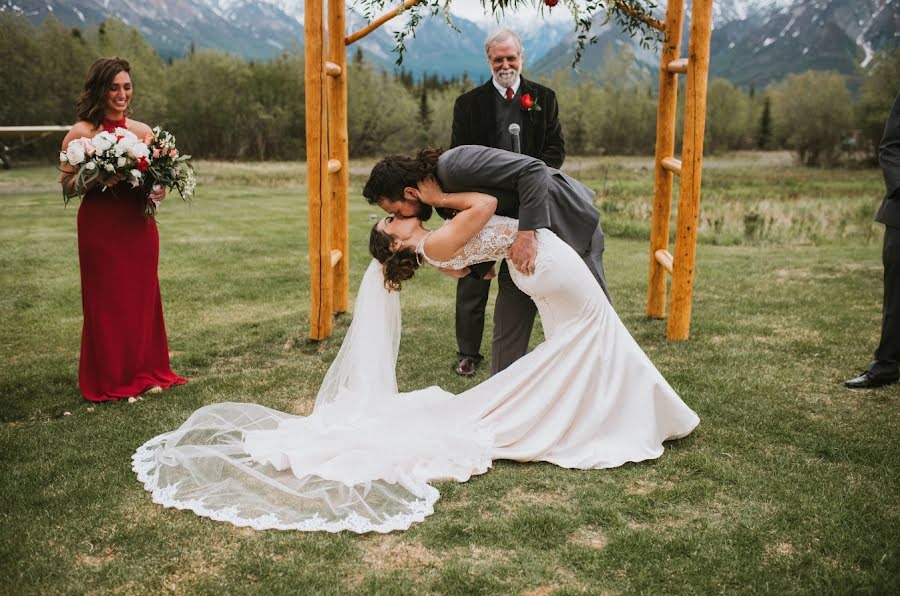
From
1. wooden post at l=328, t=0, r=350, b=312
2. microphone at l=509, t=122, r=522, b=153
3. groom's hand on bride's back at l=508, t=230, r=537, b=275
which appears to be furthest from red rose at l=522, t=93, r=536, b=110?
wooden post at l=328, t=0, r=350, b=312

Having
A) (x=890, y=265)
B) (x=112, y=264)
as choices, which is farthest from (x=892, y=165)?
(x=112, y=264)

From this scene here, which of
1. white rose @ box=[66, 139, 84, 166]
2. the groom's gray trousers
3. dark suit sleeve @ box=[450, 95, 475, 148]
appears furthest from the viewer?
dark suit sleeve @ box=[450, 95, 475, 148]

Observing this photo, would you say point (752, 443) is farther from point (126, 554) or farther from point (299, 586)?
point (126, 554)

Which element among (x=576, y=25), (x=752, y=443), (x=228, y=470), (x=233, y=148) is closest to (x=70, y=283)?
(x=228, y=470)

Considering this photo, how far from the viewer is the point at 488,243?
4.37 metres

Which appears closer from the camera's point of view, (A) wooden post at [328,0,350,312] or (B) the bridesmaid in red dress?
(B) the bridesmaid in red dress

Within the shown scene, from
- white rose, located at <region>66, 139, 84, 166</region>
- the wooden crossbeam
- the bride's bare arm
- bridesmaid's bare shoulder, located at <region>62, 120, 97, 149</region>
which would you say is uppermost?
the wooden crossbeam

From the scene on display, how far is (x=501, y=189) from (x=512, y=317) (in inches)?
38.9

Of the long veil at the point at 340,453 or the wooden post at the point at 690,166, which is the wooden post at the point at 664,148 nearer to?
the wooden post at the point at 690,166

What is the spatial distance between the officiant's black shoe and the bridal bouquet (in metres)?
2.63

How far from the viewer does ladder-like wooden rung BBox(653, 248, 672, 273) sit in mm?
7098

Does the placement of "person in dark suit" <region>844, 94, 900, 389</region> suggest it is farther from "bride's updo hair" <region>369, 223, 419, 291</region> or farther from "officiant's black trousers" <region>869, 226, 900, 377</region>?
"bride's updo hair" <region>369, 223, 419, 291</region>

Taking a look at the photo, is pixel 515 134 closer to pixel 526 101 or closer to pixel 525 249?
pixel 526 101

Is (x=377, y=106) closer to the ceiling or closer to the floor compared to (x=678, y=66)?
closer to the ceiling
